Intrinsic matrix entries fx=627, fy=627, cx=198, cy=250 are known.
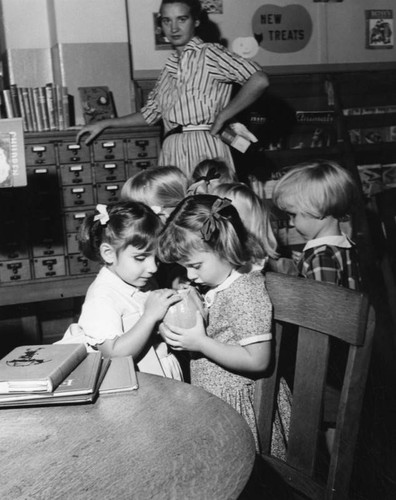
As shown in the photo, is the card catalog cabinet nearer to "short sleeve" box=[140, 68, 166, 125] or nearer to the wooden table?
"short sleeve" box=[140, 68, 166, 125]

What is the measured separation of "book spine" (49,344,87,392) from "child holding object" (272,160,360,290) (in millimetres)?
1183

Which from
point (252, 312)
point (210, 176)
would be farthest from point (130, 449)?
point (210, 176)

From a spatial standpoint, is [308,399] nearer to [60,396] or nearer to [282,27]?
[60,396]

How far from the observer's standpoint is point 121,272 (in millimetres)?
2094

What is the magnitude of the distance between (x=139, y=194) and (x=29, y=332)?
2.04m

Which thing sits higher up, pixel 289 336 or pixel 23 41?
pixel 23 41

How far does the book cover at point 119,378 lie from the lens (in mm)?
1290

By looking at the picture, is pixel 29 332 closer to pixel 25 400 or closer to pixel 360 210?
pixel 360 210

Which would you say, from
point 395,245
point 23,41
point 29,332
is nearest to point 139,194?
point 395,245

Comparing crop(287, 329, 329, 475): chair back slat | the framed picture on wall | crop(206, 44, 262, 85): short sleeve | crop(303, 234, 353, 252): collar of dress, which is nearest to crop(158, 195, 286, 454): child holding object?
crop(287, 329, 329, 475): chair back slat

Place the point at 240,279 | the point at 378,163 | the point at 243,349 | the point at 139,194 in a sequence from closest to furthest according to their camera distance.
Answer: the point at 243,349
the point at 240,279
the point at 139,194
the point at 378,163

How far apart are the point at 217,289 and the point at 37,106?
2889mm

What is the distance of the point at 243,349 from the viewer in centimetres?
165

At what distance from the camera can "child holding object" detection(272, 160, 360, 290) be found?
2385 millimetres
